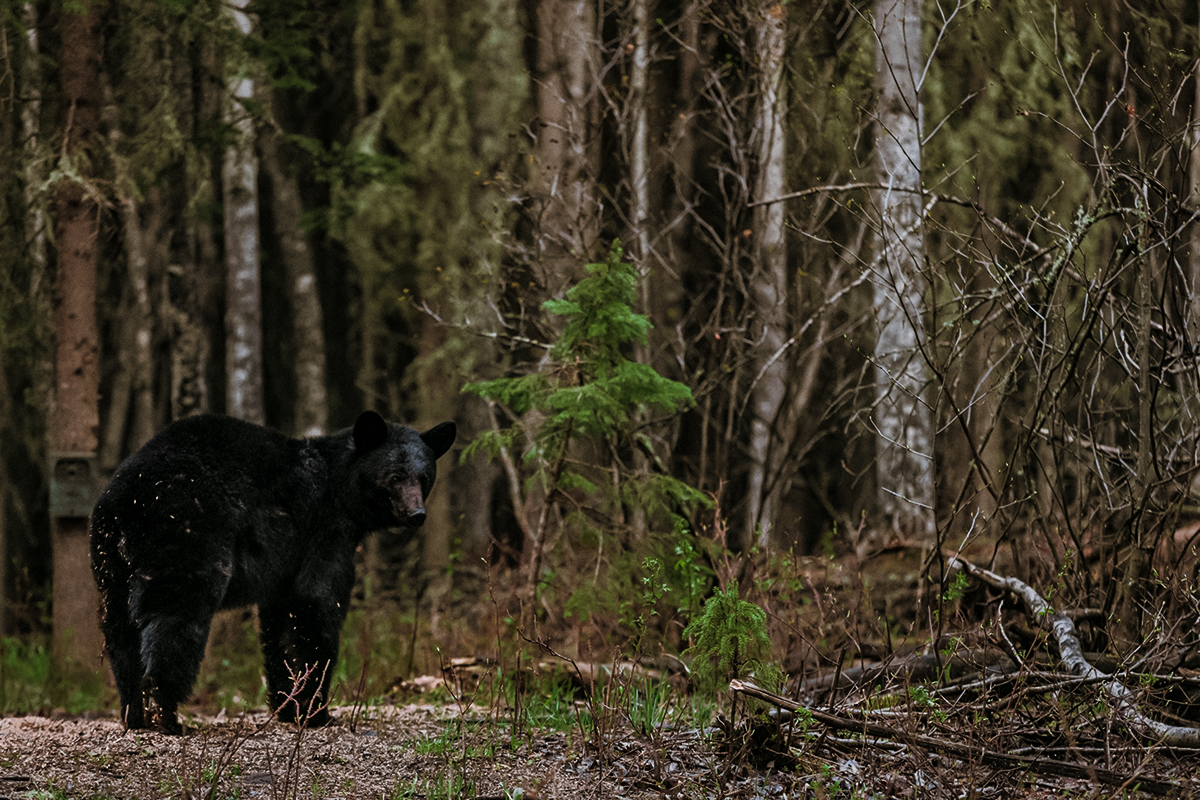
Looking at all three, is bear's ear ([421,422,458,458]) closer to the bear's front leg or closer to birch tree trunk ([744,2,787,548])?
the bear's front leg

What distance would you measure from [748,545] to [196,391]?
586 centimetres

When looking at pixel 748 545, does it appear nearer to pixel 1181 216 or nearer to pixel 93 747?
pixel 1181 216

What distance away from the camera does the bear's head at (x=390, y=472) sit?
6.11 m

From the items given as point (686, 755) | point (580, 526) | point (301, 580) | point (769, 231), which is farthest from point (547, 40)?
point (686, 755)

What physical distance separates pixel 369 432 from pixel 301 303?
7.65m

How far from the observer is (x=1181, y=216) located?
214 inches

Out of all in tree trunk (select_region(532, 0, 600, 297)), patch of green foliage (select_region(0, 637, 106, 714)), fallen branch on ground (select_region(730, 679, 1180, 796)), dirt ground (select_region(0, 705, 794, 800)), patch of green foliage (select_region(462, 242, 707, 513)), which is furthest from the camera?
tree trunk (select_region(532, 0, 600, 297))

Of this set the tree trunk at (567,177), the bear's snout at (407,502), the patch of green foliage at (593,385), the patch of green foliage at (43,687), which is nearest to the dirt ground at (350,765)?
the bear's snout at (407,502)

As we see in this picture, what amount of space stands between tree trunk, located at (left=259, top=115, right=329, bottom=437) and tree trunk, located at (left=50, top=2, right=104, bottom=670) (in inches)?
179

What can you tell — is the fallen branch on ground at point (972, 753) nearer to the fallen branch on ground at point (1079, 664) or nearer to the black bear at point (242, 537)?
the fallen branch on ground at point (1079, 664)

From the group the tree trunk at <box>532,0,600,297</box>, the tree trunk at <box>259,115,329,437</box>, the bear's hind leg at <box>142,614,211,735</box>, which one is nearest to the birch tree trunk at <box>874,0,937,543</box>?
the tree trunk at <box>532,0,600,297</box>

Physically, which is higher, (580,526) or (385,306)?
(385,306)

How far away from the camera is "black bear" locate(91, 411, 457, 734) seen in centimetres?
530

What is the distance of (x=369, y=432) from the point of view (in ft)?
20.4
